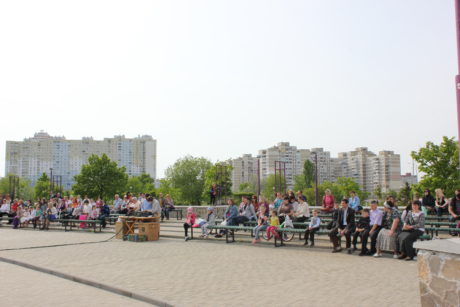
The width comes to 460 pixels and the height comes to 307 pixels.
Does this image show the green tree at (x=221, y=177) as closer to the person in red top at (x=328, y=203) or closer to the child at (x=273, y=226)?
the person in red top at (x=328, y=203)

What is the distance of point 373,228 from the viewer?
11148 millimetres

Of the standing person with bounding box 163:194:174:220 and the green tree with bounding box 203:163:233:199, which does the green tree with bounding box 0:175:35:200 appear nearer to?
the green tree with bounding box 203:163:233:199

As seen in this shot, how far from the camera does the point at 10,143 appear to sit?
16375cm

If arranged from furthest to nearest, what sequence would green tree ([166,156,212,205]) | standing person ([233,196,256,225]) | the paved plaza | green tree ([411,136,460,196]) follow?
green tree ([166,156,212,205])
green tree ([411,136,460,196])
standing person ([233,196,256,225])
the paved plaza

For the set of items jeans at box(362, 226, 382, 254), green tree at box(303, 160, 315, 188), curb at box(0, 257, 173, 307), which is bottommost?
curb at box(0, 257, 173, 307)

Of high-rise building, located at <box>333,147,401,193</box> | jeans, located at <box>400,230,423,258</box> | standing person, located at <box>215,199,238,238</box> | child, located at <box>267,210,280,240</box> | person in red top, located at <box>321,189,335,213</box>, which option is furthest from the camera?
high-rise building, located at <box>333,147,401,193</box>

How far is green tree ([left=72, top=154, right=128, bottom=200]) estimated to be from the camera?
188 ft

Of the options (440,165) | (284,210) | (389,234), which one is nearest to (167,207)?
(284,210)

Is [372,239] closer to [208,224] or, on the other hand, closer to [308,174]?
[208,224]

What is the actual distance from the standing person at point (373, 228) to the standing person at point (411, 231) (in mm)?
703

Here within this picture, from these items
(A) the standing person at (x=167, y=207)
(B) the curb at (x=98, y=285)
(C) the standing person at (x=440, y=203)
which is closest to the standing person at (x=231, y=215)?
(B) the curb at (x=98, y=285)

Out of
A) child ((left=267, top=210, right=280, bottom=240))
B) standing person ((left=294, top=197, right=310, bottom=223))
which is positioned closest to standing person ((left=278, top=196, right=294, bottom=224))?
standing person ((left=294, top=197, right=310, bottom=223))

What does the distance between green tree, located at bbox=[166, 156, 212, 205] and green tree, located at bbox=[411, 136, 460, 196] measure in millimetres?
49666

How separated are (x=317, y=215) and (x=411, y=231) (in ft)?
14.4
